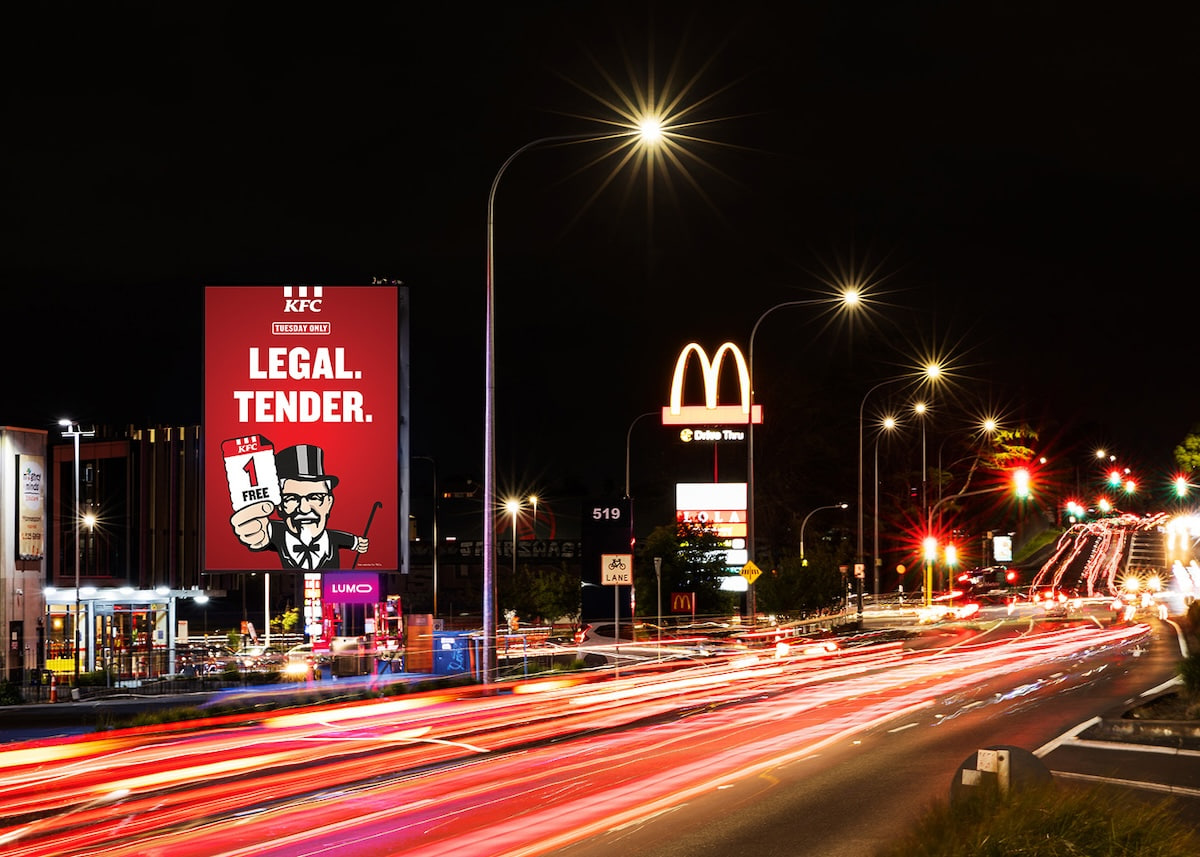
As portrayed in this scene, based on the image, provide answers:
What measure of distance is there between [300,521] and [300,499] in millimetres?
562

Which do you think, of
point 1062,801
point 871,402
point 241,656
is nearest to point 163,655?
point 241,656

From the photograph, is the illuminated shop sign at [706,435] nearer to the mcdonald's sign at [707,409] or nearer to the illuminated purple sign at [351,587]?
the mcdonald's sign at [707,409]

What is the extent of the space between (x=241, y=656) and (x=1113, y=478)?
146 metres

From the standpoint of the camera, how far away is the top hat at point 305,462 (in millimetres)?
35031

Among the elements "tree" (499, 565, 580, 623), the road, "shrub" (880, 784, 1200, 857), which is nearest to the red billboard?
the road

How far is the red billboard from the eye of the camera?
34500 mm

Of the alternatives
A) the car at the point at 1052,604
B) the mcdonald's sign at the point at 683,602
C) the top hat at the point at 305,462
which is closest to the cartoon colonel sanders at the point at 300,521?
the top hat at the point at 305,462

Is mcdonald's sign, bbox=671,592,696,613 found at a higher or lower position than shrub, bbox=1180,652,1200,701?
lower

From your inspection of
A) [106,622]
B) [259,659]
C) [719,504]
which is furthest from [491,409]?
[719,504]

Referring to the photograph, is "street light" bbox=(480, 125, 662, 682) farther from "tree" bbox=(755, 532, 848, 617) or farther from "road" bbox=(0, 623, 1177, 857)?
"tree" bbox=(755, 532, 848, 617)

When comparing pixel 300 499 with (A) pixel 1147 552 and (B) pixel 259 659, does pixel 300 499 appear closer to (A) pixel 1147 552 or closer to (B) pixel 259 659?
(B) pixel 259 659

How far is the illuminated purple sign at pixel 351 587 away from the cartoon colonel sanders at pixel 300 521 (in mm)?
769

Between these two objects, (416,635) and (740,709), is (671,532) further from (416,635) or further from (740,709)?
(740,709)

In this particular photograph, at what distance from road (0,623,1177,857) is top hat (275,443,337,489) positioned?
33.1 feet
